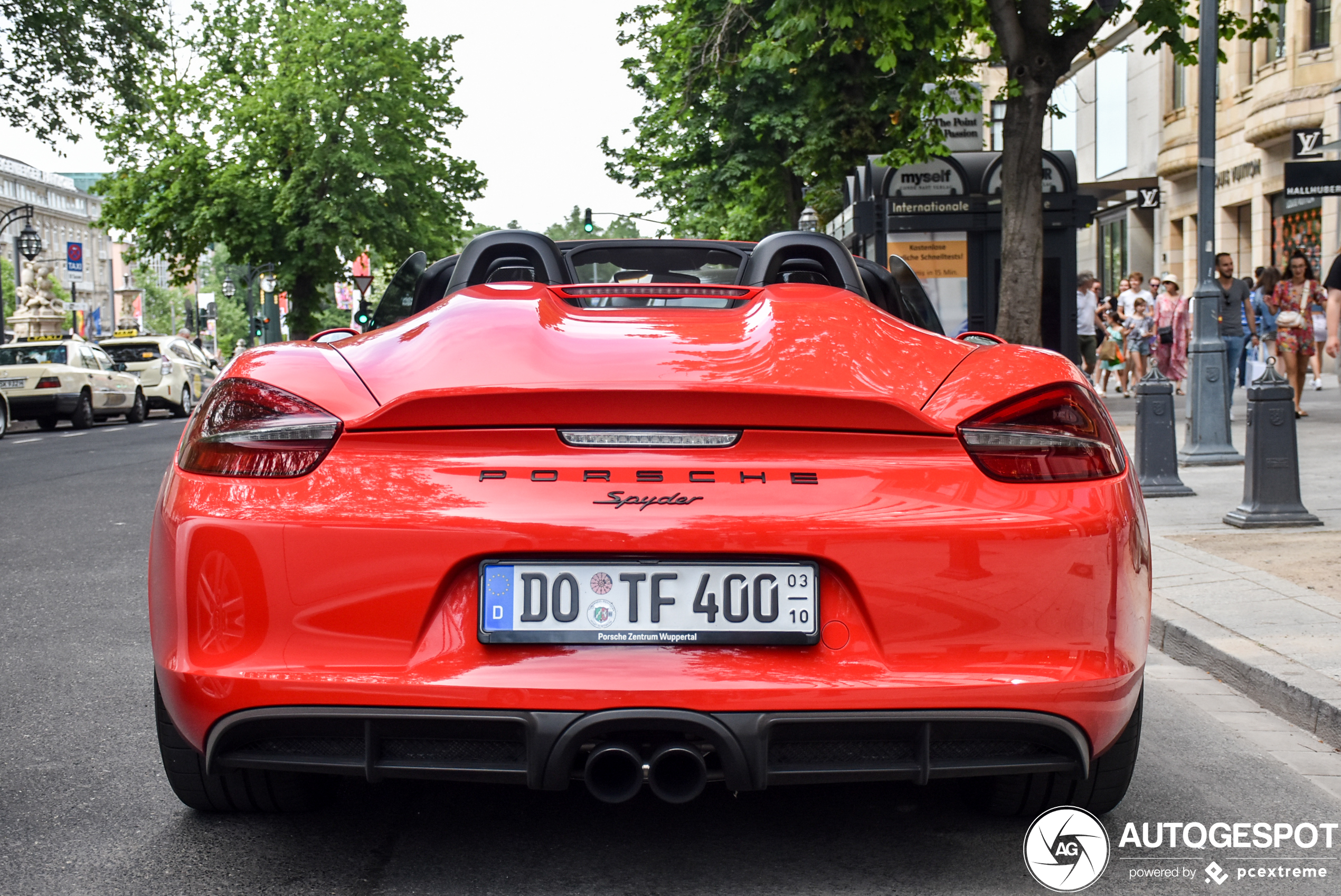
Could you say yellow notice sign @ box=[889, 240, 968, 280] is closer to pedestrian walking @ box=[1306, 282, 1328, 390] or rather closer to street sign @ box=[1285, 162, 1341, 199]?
pedestrian walking @ box=[1306, 282, 1328, 390]

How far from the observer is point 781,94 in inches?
1134

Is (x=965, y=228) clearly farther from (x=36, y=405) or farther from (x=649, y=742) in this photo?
(x=649, y=742)

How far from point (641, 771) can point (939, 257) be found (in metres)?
18.5

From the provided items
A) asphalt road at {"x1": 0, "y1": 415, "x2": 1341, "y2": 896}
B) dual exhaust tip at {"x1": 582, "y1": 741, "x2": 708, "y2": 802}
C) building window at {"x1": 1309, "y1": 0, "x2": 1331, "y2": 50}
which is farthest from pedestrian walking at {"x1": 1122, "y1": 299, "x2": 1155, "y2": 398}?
dual exhaust tip at {"x1": 582, "y1": 741, "x2": 708, "y2": 802}

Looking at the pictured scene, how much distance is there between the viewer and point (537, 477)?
2781 millimetres

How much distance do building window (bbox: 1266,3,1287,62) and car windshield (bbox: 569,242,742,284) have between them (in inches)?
978

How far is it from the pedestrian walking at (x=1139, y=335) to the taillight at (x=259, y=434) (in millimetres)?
20889

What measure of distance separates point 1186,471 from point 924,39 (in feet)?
22.3

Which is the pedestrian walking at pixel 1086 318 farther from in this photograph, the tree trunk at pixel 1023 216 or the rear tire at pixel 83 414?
the rear tire at pixel 83 414

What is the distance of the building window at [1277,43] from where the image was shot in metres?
27.4

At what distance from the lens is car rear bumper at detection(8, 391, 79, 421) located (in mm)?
26125

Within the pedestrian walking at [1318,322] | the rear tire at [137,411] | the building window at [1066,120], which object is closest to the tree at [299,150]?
the rear tire at [137,411]

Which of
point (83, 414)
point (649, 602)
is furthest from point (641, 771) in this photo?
point (83, 414)

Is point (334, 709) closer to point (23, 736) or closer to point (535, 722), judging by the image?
point (535, 722)
